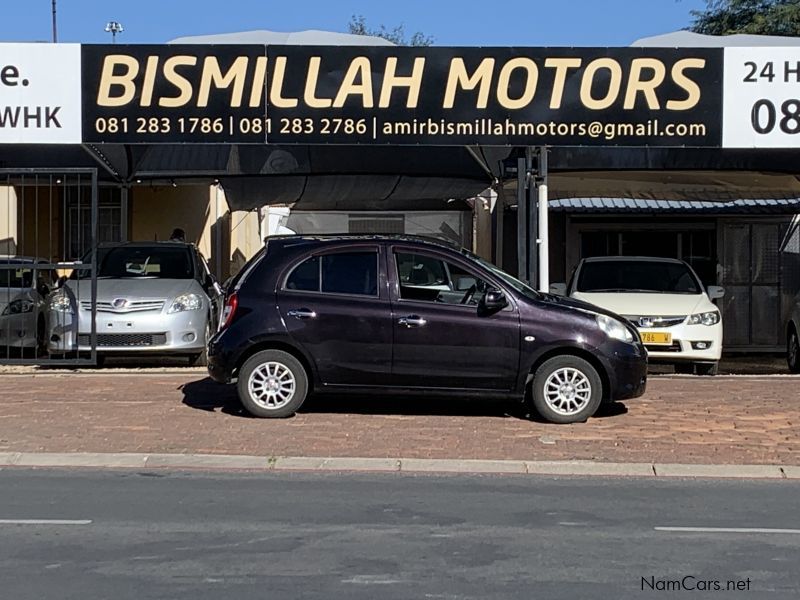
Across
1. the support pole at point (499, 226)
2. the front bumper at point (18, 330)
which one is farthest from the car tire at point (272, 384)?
the support pole at point (499, 226)

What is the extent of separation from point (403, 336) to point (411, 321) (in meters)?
0.16

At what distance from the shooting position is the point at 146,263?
50.9 feet

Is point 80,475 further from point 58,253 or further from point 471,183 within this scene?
point 58,253

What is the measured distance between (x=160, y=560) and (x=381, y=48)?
7.76 meters

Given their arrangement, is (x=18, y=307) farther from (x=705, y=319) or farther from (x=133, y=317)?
(x=705, y=319)

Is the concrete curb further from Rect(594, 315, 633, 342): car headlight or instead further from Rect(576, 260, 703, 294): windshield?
Rect(576, 260, 703, 294): windshield

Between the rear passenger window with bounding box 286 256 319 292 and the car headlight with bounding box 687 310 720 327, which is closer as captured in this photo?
the rear passenger window with bounding box 286 256 319 292

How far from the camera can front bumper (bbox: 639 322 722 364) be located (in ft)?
44.1

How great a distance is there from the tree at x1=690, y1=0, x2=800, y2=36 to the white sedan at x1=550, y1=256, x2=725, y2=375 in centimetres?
1573

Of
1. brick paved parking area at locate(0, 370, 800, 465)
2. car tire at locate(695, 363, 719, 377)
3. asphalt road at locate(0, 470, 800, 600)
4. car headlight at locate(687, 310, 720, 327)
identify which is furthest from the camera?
car tire at locate(695, 363, 719, 377)

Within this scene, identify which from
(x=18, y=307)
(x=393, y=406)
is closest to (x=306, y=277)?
(x=393, y=406)

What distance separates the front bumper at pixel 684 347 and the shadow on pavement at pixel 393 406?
1.89 m

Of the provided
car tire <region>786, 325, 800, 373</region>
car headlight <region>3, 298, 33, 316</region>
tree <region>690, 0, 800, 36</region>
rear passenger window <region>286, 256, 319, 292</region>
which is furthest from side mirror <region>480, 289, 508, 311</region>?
tree <region>690, 0, 800, 36</region>

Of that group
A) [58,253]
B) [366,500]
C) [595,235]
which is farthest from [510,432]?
[58,253]
